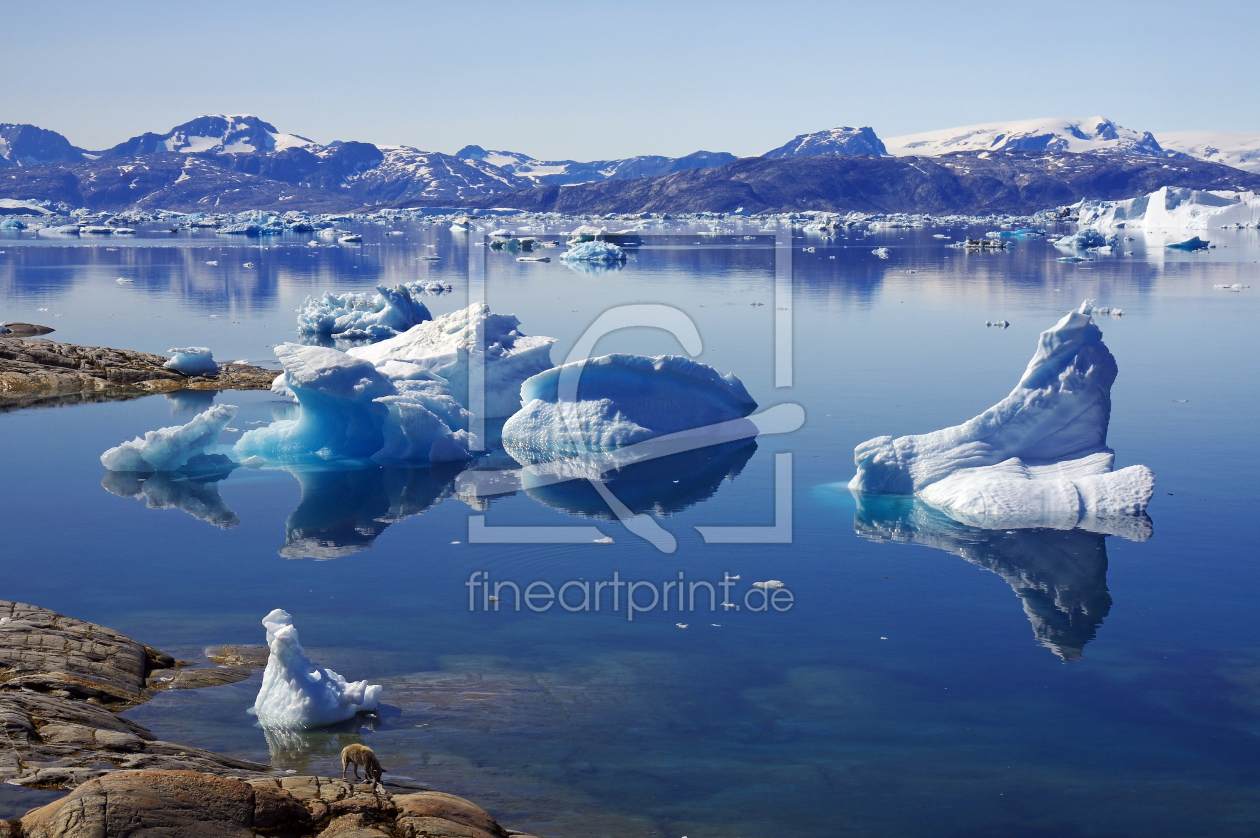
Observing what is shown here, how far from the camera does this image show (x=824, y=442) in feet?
51.3

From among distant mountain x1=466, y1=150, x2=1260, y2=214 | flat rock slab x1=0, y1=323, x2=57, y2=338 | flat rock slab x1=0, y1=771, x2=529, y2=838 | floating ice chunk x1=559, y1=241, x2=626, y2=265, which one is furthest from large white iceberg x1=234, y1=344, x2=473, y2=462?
distant mountain x1=466, y1=150, x2=1260, y2=214

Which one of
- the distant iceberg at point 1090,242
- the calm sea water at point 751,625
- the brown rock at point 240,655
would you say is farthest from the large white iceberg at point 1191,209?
the brown rock at point 240,655

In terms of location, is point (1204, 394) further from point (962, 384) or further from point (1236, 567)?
point (1236, 567)

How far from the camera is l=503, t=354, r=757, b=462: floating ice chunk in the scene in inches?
605

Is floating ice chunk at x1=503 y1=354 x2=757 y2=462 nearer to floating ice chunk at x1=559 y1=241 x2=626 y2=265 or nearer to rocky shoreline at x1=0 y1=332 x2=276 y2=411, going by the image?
rocky shoreline at x1=0 y1=332 x2=276 y2=411

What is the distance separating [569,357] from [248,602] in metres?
12.9

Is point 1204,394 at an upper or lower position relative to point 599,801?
upper

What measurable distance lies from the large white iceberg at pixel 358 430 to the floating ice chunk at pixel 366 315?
1000cm

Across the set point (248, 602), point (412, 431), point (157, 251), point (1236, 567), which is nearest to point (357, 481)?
point (412, 431)

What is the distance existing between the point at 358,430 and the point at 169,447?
2.37m

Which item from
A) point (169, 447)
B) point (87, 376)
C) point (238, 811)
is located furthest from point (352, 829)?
point (87, 376)

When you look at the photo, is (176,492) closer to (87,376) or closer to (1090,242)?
(87,376)

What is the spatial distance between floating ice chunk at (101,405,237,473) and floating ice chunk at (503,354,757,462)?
3904 mm

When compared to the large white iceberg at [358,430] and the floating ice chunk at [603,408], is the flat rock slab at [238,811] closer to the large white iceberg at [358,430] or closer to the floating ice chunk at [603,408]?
the large white iceberg at [358,430]
